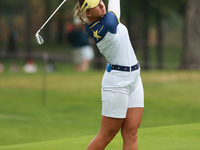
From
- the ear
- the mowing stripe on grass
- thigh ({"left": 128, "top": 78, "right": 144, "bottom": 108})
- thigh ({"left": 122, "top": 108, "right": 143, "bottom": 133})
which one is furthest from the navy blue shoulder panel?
the mowing stripe on grass

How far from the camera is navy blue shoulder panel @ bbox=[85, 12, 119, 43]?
4.93 metres

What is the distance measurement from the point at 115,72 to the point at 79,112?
840 centimetres

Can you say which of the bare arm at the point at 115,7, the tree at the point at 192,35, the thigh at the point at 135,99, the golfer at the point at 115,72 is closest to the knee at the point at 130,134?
the golfer at the point at 115,72

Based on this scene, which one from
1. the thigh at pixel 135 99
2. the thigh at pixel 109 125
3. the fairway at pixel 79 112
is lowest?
the fairway at pixel 79 112

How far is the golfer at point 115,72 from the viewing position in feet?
16.4

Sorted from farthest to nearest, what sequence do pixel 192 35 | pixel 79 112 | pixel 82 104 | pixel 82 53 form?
pixel 192 35
pixel 82 53
pixel 82 104
pixel 79 112

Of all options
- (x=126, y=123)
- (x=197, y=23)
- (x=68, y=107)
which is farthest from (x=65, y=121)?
(x=197, y=23)

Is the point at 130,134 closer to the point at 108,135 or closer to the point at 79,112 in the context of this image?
the point at 108,135

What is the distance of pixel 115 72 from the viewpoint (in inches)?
201

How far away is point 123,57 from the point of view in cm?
509

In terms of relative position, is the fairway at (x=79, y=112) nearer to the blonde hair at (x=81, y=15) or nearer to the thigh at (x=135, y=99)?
the thigh at (x=135, y=99)

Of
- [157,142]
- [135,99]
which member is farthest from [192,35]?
[135,99]

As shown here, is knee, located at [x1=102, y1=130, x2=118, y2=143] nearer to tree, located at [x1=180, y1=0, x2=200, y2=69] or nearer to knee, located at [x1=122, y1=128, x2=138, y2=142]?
knee, located at [x1=122, y1=128, x2=138, y2=142]

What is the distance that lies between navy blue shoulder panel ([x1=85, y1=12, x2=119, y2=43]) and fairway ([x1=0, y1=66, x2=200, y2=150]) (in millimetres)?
2079
